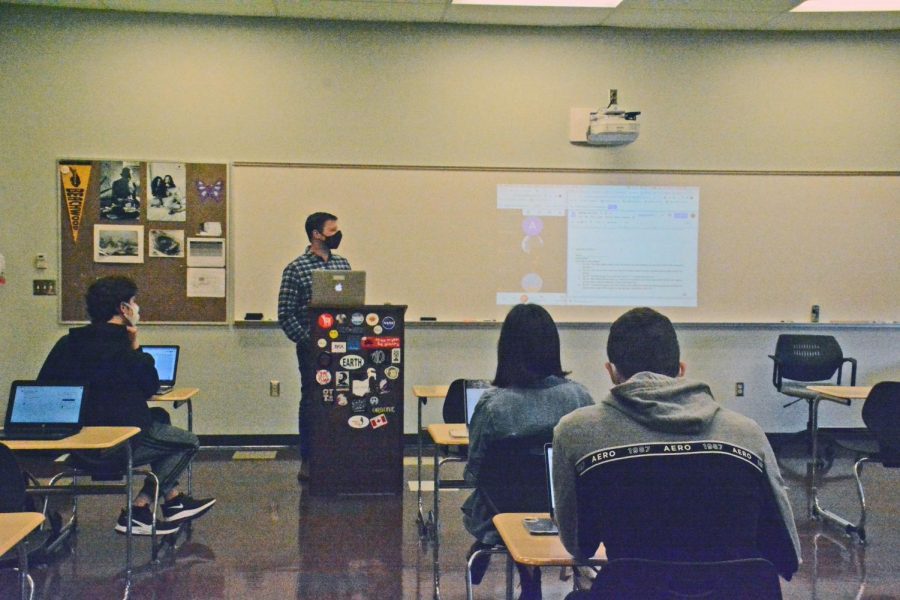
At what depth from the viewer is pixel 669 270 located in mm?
6828

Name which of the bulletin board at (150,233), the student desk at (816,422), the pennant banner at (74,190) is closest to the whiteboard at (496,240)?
the bulletin board at (150,233)

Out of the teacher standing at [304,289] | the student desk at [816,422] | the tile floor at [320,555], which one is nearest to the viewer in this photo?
the tile floor at [320,555]

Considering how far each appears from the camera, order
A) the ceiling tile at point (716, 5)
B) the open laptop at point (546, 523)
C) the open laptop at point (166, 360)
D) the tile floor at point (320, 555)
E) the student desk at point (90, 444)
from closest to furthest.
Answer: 1. the open laptop at point (546, 523)
2. the student desk at point (90, 444)
3. the tile floor at point (320, 555)
4. the open laptop at point (166, 360)
5. the ceiling tile at point (716, 5)

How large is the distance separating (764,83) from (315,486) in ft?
15.8

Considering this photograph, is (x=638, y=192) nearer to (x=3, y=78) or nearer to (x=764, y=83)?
(x=764, y=83)

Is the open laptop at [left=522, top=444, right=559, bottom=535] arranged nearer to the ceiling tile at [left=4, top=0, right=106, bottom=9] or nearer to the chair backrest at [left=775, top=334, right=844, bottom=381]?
the chair backrest at [left=775, top=334, right=844, bottom=381]

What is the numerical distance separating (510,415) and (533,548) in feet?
2.34

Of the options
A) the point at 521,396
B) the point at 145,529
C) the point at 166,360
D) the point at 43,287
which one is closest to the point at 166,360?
the point at 166,360

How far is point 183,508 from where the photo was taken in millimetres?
4402

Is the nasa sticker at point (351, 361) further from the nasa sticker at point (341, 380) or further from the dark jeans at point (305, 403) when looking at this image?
the dark jeans at point (305, 403)

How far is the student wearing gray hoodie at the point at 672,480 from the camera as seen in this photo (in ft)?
5.87

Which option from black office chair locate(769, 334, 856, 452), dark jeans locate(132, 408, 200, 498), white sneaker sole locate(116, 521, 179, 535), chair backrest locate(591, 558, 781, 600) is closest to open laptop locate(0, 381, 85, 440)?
dark jeans locate(132, 408, 200, 498)

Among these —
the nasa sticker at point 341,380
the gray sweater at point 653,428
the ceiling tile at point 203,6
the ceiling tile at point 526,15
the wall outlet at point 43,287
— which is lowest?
the nasa sticker at point 341,380

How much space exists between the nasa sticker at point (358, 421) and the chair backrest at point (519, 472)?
7.29 feet
